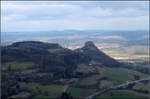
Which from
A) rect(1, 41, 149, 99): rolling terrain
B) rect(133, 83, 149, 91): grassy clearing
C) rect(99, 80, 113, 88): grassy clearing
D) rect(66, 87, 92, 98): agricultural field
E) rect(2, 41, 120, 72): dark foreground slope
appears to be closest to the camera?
rect(1, 41, 149, 99): rolling terrain

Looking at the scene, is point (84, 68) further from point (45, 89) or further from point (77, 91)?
point (45, 89)

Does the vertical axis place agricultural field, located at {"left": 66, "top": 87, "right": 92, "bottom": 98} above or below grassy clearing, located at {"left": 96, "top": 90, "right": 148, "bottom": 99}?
above

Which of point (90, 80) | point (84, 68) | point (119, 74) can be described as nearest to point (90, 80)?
point (90, 80)

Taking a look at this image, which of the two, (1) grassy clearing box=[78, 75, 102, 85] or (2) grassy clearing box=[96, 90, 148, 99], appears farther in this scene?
(1) grassy clearing box=[78, 75, 102, 85]

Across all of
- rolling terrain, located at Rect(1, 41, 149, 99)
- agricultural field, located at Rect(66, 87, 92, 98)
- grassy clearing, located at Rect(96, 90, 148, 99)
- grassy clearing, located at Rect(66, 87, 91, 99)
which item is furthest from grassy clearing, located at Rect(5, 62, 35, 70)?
grassy clearing, located at Rect(96, 90, 148, 99)

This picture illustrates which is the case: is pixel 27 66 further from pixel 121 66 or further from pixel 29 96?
pixel 121 66

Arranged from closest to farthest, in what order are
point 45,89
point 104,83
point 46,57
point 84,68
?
point 45,89
point 104,83
point 46,57
point 84,68

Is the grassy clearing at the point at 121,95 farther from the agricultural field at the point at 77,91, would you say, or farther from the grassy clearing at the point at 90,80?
the grassy clearing at the point at 90,80

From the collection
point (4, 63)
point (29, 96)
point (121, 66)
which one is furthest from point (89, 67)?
point (29, 96)

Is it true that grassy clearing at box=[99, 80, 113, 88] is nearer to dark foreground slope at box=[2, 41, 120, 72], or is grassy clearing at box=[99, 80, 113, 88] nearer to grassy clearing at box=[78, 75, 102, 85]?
grassy clearing at box=[78, 75, 102, 85]
